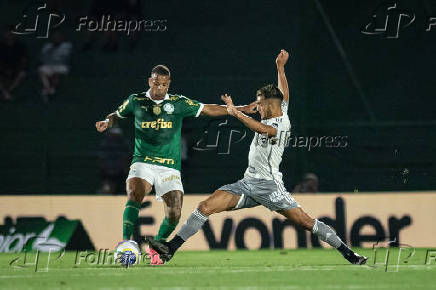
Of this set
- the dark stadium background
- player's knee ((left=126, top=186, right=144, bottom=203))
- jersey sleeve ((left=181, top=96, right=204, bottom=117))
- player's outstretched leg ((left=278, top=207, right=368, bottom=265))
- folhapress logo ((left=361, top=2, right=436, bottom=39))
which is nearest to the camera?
player's outstretched leg ((left=278, top=207, right=368, bottom=265))

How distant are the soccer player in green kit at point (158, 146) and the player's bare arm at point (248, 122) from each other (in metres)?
0.82

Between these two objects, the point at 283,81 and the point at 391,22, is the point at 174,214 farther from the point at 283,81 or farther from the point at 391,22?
the point at 391,22

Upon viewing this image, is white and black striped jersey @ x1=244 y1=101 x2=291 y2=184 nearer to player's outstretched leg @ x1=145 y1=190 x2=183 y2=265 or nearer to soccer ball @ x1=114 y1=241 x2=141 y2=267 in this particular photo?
player's outstretched leg @ x1=145 y1=190 x2=183 y2=265

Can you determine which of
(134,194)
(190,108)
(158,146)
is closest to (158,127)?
(158,146)

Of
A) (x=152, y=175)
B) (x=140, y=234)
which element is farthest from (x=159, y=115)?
(x=140, y=234)

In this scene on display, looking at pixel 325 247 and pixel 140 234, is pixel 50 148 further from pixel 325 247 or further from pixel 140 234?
pixel 325 247

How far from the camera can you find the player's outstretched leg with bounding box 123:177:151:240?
34.6 ft

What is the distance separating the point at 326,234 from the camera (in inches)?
395

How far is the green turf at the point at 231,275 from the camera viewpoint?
830cm

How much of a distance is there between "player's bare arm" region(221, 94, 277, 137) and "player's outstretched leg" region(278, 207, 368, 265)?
867 mm

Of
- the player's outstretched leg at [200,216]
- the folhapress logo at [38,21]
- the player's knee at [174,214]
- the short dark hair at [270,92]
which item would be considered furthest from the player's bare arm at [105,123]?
the folhapress logo at [38,21]

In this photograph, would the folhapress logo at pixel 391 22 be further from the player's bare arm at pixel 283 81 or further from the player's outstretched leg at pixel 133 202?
the player's outstretched leg at pixel 133 202

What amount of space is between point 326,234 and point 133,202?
215 centimetres

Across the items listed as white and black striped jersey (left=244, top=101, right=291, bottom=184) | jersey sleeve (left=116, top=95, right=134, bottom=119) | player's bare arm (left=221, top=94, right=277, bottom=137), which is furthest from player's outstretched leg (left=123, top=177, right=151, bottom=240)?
player's bare arm (left=221, top=94, right=277, bottom=137)
